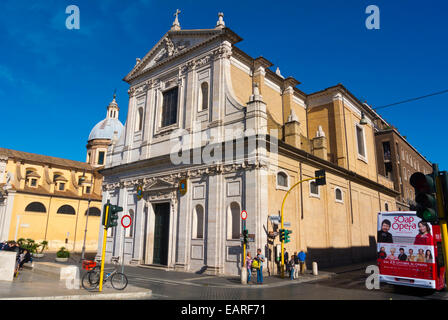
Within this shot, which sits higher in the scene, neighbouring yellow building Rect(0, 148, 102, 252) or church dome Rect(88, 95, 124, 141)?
church dome Rect(88, 95, 124, 141)

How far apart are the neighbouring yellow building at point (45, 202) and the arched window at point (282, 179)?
2832 cm

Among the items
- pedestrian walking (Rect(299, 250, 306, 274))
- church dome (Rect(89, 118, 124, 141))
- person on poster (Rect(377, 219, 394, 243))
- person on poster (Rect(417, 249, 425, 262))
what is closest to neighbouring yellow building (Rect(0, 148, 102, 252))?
church dome (Rect(89, 118, 124, 141))

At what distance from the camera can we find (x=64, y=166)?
5381cm

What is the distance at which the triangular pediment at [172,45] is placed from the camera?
24.3 meters

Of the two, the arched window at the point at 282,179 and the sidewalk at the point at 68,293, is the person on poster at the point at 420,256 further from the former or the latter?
the sidewalk at the point at 68,293

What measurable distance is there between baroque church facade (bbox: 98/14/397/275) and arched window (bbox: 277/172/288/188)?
89mm

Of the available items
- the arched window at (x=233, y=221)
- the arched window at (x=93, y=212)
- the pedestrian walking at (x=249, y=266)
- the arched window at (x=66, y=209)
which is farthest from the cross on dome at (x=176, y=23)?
the arched window at (x=93, y=212)

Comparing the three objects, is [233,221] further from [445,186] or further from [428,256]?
[445,186]

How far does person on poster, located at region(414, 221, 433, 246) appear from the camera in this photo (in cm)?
1349

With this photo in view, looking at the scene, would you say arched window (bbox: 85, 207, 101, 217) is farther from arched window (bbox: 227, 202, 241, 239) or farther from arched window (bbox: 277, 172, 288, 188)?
arched window (bbox: 277, 172, 288, 188)

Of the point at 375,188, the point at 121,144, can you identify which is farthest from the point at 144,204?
the point at 375,188
